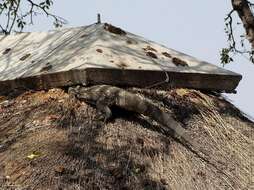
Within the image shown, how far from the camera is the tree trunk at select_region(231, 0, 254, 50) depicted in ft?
24.7

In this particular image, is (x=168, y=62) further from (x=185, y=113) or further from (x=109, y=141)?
(x=109, y=141)

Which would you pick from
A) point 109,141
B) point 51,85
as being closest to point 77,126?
point 109,141

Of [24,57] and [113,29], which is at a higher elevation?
[113,29]

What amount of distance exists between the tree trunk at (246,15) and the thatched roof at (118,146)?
Answer: 180 centimetres

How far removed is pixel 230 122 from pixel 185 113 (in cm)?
48

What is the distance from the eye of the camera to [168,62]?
6.17 m

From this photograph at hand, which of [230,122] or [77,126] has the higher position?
[77,126]

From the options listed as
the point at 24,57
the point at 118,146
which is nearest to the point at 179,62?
the point at 24,57

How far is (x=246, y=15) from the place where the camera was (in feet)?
24.8

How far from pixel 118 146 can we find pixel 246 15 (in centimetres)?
334

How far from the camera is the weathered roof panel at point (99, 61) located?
18.3 ft

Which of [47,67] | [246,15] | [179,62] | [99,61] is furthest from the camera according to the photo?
[246,15]

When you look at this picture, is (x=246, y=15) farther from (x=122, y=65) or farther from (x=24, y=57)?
(x=24, y=57)

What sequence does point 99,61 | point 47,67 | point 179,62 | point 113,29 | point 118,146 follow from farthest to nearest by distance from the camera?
point 113,29 → point 179,62 → point 47,67 → point 99,61 → point 118,146
